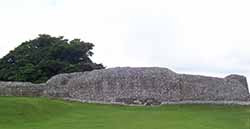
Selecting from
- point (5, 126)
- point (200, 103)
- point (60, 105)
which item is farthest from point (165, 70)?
point (5, 126)

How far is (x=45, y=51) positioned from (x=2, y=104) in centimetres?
2816

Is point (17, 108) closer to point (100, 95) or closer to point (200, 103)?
point (100, 95)

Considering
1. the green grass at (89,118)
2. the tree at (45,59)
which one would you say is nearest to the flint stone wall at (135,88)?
the green grass at (89,118)

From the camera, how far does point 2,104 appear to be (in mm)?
28031

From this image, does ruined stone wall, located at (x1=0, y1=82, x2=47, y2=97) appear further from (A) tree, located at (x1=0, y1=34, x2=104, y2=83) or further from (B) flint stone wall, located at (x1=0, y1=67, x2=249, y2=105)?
(A) tree, located at (x1=0, y1=34, x2=104, y2=83)

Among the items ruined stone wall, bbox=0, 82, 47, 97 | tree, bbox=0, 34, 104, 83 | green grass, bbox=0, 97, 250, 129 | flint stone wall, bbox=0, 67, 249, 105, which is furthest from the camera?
tree, bbox=0, 34, 104, 83

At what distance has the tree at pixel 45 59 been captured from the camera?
5203 cm

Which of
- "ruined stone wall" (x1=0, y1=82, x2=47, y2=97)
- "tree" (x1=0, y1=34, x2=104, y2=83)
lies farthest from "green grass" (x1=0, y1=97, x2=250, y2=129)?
"tree" (x1=0, y1=34, x2=104, y2=83)

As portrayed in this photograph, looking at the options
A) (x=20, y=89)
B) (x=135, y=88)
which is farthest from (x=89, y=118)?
(x=135, y=88)

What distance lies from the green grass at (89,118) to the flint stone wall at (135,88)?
536cm

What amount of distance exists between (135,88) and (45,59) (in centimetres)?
1825

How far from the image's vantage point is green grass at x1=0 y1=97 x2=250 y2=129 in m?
23.0

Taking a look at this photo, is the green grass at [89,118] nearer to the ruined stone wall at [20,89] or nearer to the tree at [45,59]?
the ruined stone wall at [20,89]

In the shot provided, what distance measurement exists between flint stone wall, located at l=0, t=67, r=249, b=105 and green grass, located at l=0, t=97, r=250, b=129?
5.36 m
